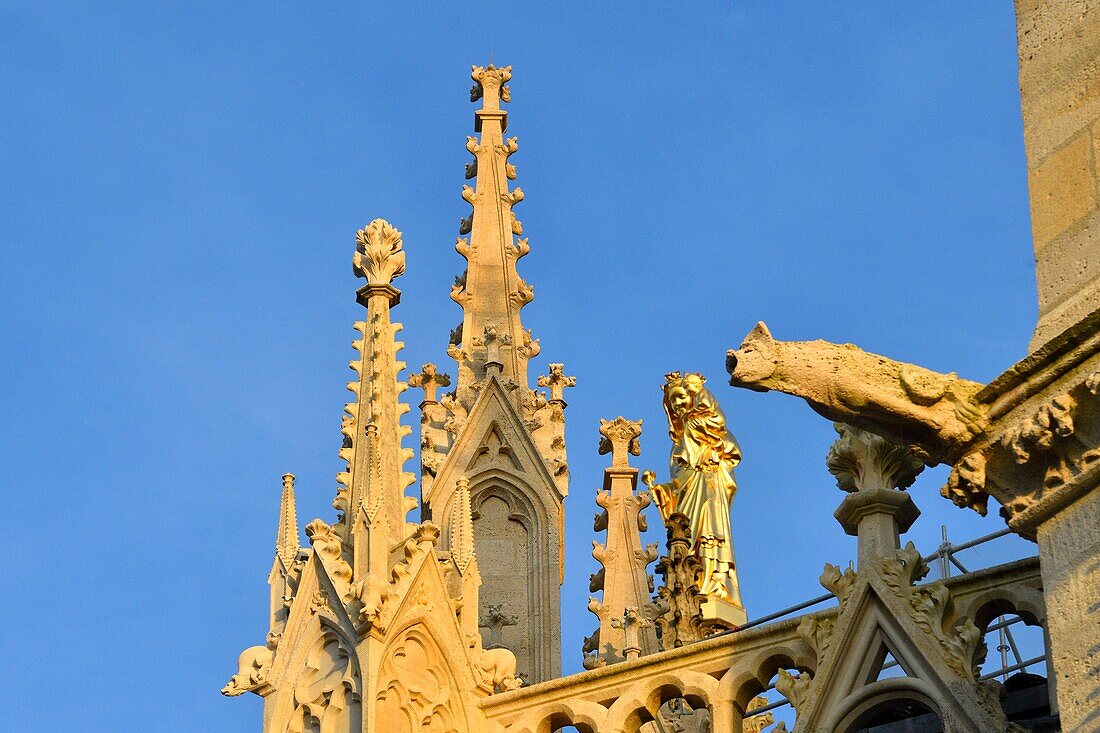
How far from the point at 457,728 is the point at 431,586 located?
896mm

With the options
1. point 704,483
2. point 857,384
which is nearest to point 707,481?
point 704,483

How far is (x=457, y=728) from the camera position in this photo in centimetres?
1384

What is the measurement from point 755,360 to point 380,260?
6706mm

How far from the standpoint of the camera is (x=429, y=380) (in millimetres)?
19984

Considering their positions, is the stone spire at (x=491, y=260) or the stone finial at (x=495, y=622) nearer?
the stone finial at (x=495, y=622)

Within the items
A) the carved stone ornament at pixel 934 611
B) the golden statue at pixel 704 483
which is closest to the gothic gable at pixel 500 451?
the golden statue at pixel 704 483

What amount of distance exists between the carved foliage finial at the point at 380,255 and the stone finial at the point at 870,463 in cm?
403

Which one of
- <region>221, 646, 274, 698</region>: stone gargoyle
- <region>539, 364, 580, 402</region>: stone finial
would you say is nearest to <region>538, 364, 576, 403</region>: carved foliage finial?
<region>539, 364, 580, 402</region>: stone finial

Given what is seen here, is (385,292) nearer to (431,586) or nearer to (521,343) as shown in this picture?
(431,586)

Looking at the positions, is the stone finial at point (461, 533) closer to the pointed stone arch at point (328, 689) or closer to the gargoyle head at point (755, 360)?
the pointed stone arch at point (328, 689)

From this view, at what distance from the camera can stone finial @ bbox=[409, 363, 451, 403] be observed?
20.0 metres

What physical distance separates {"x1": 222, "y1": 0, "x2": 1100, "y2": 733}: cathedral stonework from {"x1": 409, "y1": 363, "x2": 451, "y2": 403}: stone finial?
0.01m

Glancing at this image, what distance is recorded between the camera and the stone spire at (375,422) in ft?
47.3

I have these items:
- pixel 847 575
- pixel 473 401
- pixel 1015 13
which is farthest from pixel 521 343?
pixel 1015 13
